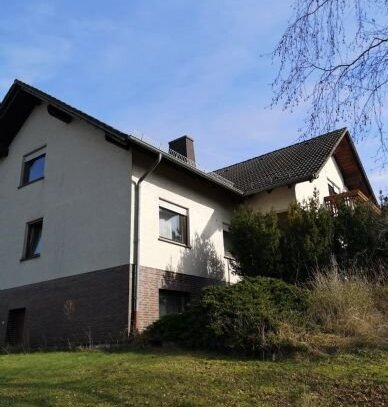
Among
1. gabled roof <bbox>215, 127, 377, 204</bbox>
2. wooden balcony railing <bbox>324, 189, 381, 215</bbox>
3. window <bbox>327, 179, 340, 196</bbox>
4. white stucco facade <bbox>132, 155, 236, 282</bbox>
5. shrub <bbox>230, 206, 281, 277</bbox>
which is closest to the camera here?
shrub <bbox>230, 206, 281, 277</bbox>

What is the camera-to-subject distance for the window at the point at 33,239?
52.5ft

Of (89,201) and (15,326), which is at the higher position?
(89,201)

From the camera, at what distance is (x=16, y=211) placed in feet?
55.9

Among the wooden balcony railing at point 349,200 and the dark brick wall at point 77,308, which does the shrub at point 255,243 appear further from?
the dark brick wall at point 77,308

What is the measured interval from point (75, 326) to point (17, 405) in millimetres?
7257

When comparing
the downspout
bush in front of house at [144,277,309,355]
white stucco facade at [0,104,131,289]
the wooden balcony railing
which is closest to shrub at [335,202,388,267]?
the wooden balcony railing

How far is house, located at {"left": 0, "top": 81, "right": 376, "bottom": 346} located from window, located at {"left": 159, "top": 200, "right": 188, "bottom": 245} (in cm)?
3

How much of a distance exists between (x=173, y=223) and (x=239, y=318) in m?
6.18

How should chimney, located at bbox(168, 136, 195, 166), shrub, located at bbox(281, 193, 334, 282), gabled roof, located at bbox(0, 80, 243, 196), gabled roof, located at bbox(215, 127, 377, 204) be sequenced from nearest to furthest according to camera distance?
shrub, located at bbox(281, 193, 334, 282) → gabled roof, located at bbox(0, 80, 243, 196) → gabled roof, located at bbox(215, 127, 377, 204) → chimney, located at bbox(168, 136, 195, 166)

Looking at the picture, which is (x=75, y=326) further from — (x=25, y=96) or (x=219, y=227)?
(x=25, y=96)

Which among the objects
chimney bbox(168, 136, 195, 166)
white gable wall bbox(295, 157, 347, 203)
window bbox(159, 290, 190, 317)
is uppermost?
chimney bbox(168, 136, 195, 166)

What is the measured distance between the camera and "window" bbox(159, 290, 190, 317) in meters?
13.8

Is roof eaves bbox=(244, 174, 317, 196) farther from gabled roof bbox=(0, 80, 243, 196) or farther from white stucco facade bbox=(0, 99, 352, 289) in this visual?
white stucco facade bbox=(0, 99, 352, 289)

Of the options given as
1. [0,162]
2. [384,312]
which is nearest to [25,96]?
[0,162]
